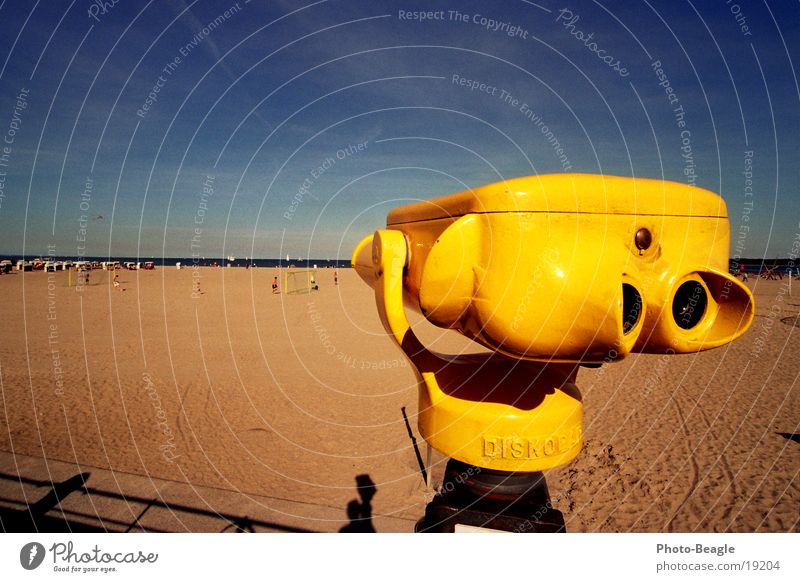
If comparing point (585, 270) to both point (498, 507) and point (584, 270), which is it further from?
point (498, 507)

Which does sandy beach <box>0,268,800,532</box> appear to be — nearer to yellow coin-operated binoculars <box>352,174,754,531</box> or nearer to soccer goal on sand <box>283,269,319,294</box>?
yellow coin-operated binoculars <box>352,174,754,531</box>

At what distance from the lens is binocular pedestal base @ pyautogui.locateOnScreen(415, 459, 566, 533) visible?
1.36m

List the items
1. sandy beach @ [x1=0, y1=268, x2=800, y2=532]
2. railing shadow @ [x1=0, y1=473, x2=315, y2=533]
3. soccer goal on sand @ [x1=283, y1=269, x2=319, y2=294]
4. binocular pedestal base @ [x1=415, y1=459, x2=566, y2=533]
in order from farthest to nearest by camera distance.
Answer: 1. soccer goal on sand @ [x1=283, y1=269, x2=319, y2=294]
2. sandy beach @ [x1=0, y1=268, x2=800, y2=532]
3. railing shadow @ [x1=0, y1=473, x2=315, y2=533]
4. binocular pedestal base @ [x1=415, y1=459, x2=566, y2=533]

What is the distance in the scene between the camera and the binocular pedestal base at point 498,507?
1.36 m

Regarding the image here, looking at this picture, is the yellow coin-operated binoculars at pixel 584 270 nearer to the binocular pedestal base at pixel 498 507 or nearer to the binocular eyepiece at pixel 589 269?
the binocular eyepiece at pixel 589 269

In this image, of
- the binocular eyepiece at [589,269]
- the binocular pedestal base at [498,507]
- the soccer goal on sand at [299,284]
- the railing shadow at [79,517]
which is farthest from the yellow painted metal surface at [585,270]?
the soccer goal on sand at [299,284]

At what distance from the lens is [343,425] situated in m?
7.86

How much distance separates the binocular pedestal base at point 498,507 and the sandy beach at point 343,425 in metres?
3.97

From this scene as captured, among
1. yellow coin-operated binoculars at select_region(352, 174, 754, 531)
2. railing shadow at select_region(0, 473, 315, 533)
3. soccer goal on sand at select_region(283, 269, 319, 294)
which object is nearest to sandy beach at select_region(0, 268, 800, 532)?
railing shadow at select_region(0, 473, 315, 533)

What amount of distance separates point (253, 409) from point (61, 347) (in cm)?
758

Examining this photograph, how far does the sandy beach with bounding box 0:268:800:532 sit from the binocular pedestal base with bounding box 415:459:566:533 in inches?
156

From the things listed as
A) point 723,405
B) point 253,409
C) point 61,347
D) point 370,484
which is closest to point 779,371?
point 723,405

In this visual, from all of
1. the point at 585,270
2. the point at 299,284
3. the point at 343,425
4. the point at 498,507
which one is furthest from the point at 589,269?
the point at 299,284
